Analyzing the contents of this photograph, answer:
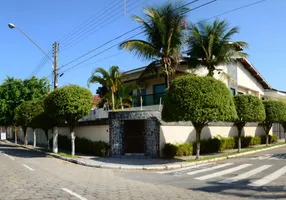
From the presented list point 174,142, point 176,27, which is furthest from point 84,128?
point 176,27

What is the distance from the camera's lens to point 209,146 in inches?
881

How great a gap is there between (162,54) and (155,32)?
5.16 feet

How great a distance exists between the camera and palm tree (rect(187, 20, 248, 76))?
939 inches

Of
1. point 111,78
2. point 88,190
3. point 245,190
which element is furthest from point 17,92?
point 245,190

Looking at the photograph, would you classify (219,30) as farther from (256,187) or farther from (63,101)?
(256,187)

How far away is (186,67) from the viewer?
87.6ft

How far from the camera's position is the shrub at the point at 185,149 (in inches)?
783

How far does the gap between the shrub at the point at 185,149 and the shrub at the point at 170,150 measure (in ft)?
0.98

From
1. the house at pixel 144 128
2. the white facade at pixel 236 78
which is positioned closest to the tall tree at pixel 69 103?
the house at pixel 144 128

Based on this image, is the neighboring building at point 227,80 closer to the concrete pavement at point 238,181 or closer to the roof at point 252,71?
the roof at point 252,71

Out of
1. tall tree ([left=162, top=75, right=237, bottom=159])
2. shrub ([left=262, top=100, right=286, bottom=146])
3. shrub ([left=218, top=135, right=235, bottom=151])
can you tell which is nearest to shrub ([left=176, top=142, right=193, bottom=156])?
tall tree ([left=162, top=75, right=237, bottom=159])

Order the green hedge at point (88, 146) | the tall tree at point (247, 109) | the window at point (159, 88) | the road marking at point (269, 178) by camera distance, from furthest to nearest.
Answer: the window at point (159, 88) < the tall tree at point (247, 109) < the green hedge at point (88, 146) < the road marking at point (269, 178)

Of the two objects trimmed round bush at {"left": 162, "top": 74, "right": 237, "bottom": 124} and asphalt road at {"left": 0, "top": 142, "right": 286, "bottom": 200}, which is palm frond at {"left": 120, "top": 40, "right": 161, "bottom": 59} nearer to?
trimmed round bush at {"left": 162, "top": 74, "right": 237, "bottom": 124}

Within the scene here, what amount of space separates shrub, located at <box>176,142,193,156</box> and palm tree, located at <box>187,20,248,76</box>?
627 cm
